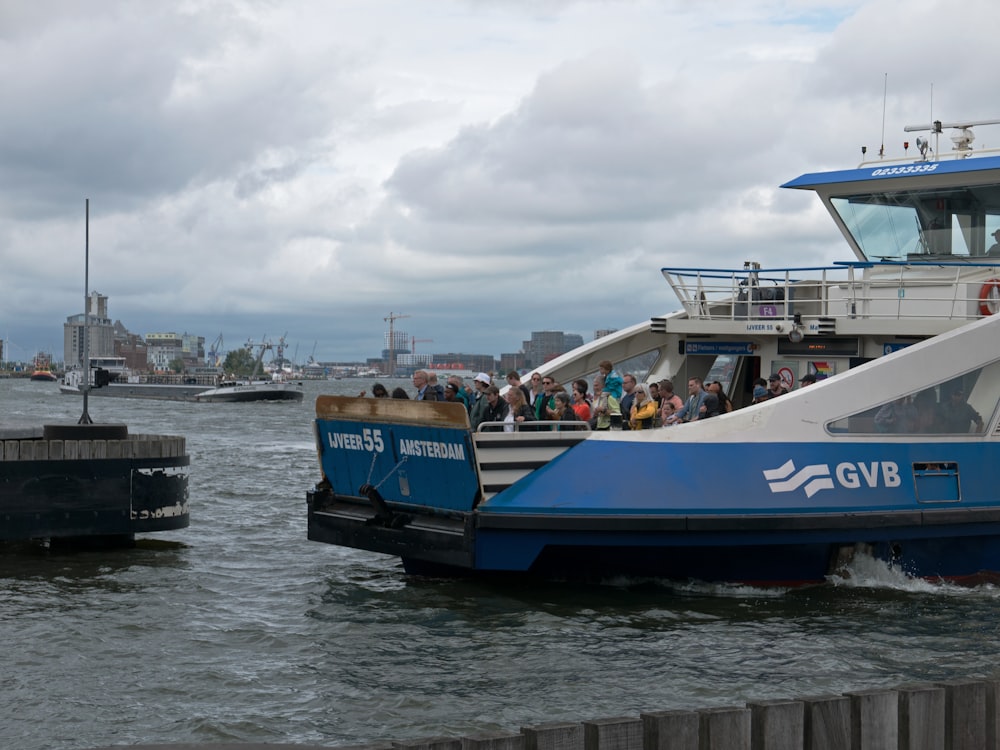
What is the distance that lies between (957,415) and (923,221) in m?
3.26

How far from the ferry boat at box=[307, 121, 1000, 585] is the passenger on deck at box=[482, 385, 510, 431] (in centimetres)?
97

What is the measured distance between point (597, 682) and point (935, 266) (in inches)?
271

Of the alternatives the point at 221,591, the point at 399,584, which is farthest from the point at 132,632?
the point at 399,584

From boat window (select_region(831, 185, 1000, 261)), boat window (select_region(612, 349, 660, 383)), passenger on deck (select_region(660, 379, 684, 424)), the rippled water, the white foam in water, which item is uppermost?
boat window (select_region(831, 185, 1000, 261))

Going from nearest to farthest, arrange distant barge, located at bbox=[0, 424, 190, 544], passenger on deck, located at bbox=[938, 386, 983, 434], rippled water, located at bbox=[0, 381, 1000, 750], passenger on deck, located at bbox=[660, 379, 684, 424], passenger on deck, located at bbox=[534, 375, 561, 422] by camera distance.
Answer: rippled water, located at bbox=[0, 381, 1000, 750] → passenger on deck, located at bbox=[938, 386, 983, 434] → passenger on deck, located at bbox=[660, 379, 684, 424] → passenger on deck, located at bbox=[534, 375, 561, 422] → distant barge, located at bbox=[0, 424, 190, 544]

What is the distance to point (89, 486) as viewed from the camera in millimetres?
14328

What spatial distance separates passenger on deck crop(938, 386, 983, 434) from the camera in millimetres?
11531

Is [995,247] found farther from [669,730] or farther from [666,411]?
[669,730]

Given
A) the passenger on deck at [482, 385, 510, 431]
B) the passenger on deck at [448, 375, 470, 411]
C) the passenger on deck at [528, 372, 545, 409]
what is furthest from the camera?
the passenger on deck at [448, 375, 470, 411]

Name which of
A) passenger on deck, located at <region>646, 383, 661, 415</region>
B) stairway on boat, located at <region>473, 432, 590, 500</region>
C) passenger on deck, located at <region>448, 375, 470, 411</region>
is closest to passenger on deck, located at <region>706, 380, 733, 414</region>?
passenger on deck, located at <region>646, 383, 661, 415</region>

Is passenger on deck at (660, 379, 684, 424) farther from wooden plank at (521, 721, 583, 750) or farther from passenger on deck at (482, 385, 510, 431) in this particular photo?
wooden plank at (521, 721, 583, 750)

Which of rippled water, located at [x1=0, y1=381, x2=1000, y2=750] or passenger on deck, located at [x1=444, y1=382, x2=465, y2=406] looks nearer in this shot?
rippled water, located at [x1=0, y1=381, x2=1000, y2=750]

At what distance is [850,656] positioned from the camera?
986 centimetres

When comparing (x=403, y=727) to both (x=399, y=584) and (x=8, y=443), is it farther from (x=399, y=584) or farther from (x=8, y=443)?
(x=8, y=443)
